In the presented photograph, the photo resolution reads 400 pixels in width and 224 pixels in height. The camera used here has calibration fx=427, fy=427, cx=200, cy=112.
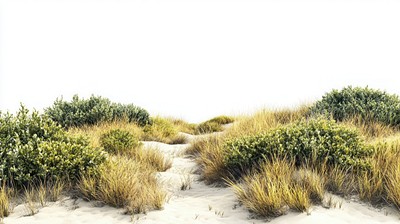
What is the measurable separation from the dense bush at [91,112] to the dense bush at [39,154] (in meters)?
6.10

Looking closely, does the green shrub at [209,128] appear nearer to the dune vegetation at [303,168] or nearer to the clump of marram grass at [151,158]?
the clump of marram grass at [151,158]

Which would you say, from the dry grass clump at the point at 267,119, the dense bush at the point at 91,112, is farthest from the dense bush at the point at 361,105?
the dense bush at the point at 91,112

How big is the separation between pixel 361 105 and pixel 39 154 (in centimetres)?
1018

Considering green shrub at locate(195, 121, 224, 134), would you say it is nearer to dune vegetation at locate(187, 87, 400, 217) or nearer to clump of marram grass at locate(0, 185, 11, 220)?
dune vegetation at locate(187, 87, 400, 217)

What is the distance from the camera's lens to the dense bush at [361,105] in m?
13.1

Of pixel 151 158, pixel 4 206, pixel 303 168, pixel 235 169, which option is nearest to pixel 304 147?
pixel 303 168

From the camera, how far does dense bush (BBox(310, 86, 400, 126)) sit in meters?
13.1

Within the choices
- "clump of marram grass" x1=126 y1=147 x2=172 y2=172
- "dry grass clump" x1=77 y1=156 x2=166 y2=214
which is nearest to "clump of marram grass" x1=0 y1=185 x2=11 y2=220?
"dry grass clump" x1=77 y1=156 x2=166 y2=214

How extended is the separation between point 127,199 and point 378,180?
441 cm

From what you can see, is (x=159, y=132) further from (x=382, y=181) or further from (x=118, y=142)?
(x=382, y=181)

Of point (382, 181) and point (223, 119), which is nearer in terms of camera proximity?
point (382, 181)

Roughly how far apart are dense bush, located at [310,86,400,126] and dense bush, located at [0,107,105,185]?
748 cm

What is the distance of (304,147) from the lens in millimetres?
8195

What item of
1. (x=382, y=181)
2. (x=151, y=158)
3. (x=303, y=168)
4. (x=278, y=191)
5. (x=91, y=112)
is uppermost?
(x=91, y=112)
